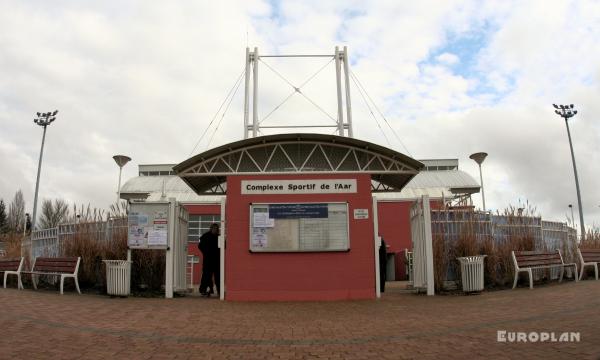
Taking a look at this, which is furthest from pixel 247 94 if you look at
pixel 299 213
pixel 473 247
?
pixel 473 247

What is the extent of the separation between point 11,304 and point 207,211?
18639mm

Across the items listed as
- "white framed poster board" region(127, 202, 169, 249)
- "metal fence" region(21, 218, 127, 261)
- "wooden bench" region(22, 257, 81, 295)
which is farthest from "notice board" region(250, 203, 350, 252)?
"wooden bench" region(22, 257, 81, 295)

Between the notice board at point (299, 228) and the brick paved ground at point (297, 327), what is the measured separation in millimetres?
1545

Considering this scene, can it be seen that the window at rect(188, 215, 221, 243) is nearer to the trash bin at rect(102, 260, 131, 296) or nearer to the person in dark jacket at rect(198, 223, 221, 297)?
the person in dark jacket at rect(198, 223, 221, 297)

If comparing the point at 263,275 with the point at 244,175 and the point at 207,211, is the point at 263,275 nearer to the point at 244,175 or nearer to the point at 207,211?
the point at 244,175

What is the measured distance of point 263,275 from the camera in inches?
454

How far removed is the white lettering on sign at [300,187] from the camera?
11.8m

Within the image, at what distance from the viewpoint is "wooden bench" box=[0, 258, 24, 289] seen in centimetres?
A: 1260

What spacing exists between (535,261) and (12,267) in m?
12.7

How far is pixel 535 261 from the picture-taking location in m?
12.2

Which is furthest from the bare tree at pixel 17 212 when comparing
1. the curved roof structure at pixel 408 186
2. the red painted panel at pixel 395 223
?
the red painted panel at pixel 395 223

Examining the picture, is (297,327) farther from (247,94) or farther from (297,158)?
(247,94)

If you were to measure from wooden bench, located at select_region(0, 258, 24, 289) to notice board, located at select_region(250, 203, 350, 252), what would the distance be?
5872mm

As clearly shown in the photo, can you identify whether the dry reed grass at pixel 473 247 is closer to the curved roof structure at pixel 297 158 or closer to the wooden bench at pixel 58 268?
the curved roof structure at pixel 297 158
